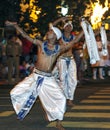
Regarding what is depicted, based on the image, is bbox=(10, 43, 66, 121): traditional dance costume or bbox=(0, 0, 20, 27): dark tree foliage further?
bbox=(0, 0, 20, 27): dark tree foliage

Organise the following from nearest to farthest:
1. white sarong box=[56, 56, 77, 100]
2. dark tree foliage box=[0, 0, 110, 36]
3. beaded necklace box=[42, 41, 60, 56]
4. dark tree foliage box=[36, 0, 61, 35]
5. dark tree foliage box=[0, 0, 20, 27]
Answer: beaded necklace box=[42, 41, 60, 56]
white sarong box=[56, 56, 77, 100]
dark tree foliage box=[0, 0, 110, 36]
dark tree foliage box=[36, 0, 61, 35]
dark tree foliage box=[0, 0, 20, 27]

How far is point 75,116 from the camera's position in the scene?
10.6 m

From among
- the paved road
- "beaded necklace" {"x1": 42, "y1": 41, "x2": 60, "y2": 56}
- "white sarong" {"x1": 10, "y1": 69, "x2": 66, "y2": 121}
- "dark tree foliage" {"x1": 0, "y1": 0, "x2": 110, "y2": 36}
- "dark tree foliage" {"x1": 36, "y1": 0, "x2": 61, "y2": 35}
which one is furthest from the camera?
"dark tree foliage" {"x1": 36, "y1": 0, "x2": 61, "y2": 35}

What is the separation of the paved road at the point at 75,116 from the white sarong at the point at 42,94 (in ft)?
1.23

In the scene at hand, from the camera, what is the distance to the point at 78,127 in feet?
30.2

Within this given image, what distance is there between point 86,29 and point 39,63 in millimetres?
995

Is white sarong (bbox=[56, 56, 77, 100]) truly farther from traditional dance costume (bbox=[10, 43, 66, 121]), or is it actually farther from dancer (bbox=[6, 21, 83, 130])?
traditional dance costume (bbox=[10, 43, 66, 121])

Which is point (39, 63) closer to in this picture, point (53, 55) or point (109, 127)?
point (53, 55)

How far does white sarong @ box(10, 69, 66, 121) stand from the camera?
349 inches

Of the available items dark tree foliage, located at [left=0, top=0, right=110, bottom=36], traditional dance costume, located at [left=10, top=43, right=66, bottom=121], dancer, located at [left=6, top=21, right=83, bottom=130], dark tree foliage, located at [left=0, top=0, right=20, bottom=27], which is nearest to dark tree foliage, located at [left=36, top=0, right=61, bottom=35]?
dark tree foliage, located at [left=0, top=0, right=110, bottom=36]

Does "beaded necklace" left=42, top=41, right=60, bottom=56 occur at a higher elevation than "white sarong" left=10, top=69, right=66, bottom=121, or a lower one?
higher

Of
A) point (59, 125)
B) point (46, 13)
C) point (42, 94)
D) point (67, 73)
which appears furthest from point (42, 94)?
point (46, 13)

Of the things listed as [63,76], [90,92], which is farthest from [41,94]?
[90,92]

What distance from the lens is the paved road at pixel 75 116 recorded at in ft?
30.7
